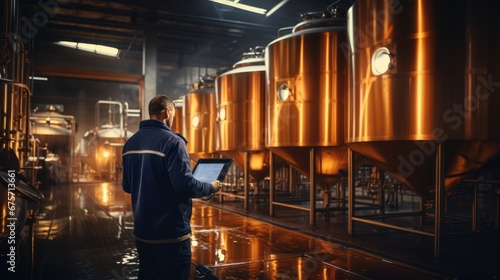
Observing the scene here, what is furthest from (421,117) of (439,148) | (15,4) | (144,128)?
(15,4)

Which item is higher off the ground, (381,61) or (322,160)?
(381,61)

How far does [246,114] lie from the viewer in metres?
7.86

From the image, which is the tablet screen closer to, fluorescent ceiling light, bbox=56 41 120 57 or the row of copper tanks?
the row of copper tanks

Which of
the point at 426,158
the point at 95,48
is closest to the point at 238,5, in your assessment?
the point at 426,158

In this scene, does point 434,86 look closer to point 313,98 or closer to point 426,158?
point 426,158

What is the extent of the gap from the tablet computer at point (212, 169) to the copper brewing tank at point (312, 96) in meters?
3.16

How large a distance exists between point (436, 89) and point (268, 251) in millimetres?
2475

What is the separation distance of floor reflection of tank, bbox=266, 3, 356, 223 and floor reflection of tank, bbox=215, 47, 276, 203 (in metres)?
1.47

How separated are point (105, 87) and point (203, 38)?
11.3m

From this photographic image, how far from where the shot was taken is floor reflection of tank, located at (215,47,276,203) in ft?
25.6

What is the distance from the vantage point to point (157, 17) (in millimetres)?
11898

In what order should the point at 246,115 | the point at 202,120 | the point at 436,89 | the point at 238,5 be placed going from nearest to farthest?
the point at 436,89 → the point at 246,115 → the point at 238,5 → the point at 202,120

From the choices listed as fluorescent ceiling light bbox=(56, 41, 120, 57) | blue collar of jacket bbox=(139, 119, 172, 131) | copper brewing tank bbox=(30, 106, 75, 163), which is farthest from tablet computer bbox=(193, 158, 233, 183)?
fluorescent ceiling light bbox=(56, 41, 120, 57)

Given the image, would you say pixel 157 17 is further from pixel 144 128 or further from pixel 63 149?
pixel 144 128
